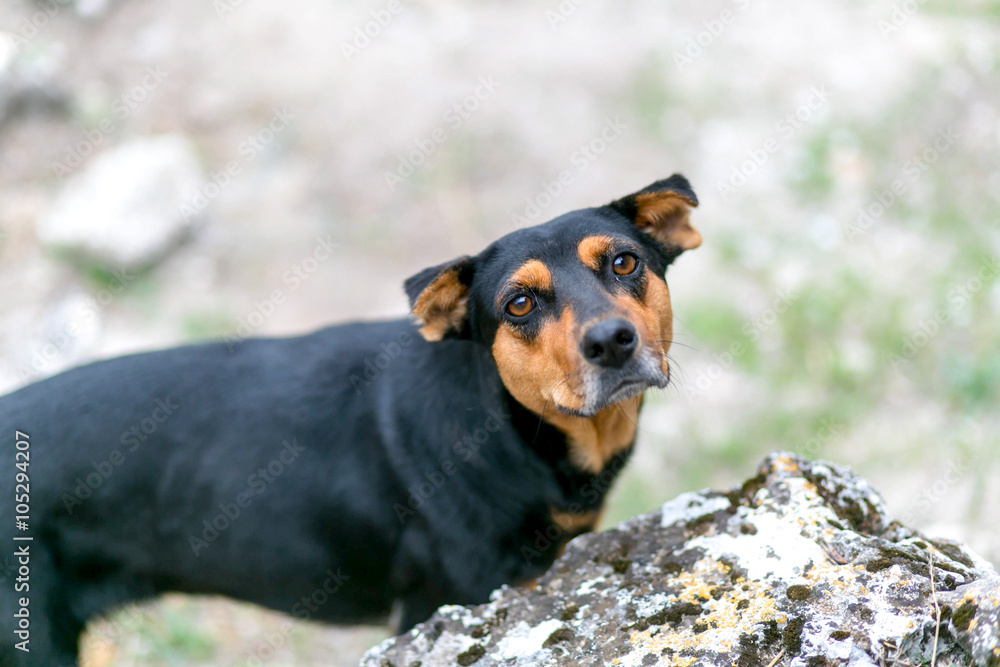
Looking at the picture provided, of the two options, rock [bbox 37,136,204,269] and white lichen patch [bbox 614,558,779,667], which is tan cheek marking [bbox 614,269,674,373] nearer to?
white lichen patch [bbox 614,558,779,667]

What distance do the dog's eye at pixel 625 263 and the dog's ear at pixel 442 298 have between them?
0.71 meters

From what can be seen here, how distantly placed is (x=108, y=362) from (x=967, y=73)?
29.6 ft

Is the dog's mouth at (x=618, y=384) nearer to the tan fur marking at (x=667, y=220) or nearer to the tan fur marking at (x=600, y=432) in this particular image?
the tan fur marking at (x=600, y=432)

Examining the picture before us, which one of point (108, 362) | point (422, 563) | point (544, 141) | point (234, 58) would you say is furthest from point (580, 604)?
point (234, 58)

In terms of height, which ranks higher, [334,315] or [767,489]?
[334,315]

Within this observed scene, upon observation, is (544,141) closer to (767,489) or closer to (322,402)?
(322,402)

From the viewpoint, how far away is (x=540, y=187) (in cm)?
913

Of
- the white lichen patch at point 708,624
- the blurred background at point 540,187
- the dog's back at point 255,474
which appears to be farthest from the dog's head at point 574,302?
the blurred background at point 540,187

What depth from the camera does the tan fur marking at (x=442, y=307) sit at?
374 cm

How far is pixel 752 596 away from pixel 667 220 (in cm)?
209

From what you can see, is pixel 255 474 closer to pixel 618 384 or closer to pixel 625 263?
pixel 618 384

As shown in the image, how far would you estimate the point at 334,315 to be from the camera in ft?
28.3

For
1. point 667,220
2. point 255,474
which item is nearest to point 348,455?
point 255,474

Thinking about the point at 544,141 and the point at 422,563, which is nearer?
the point at 422,563
